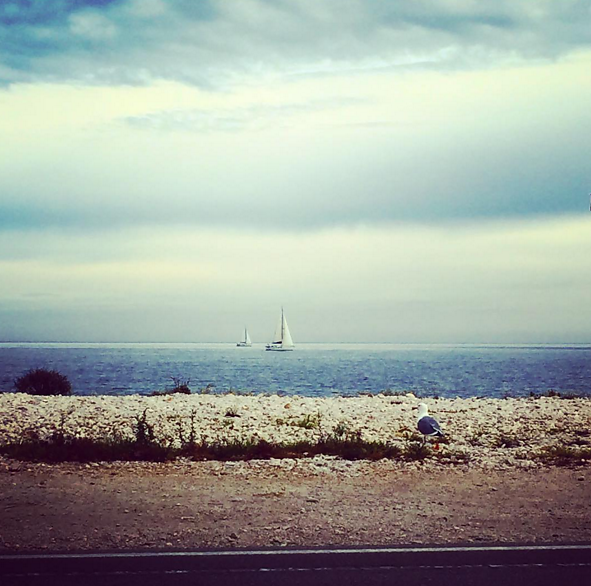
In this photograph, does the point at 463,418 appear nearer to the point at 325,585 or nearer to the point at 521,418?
the point at 521,418

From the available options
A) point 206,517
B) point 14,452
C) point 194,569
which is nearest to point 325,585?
point 194,569

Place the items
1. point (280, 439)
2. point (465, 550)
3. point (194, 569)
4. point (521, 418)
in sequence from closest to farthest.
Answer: point (194, 569) → point (465, 550) → point (280, 439) → point (521, 418)

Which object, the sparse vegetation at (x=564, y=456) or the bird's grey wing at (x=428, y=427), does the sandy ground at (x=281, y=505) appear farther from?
the bird's grey wing at (x=428, y=427)

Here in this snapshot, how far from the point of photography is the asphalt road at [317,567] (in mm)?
5660

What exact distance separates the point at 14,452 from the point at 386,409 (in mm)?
10963

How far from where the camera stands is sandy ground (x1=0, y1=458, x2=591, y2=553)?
7.13 m

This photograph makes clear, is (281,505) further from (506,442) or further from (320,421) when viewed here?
(320,421)

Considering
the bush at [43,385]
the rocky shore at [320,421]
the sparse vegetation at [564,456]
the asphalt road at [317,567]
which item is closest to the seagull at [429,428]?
the rocky shore at [320,421]

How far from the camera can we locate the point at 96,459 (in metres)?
11.8

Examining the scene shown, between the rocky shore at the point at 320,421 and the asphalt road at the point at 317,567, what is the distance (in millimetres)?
5259

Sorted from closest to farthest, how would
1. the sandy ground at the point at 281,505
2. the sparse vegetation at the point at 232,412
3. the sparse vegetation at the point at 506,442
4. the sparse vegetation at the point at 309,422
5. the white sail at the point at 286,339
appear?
the sandy ground at the point at 281,505
the sparse vegetation at the point at 506,442
the sparse vegetation at the point at 309,422
the sparse vegetation at the point at 232,412
the white sail at the point at 286,339

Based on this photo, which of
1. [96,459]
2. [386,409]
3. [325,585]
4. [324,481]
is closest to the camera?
[325,585]

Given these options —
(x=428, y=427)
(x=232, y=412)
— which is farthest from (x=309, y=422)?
(x=428, y=427)

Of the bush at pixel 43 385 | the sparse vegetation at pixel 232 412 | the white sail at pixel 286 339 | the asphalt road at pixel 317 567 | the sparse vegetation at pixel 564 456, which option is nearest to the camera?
the asphalt road at pixel 317 567
